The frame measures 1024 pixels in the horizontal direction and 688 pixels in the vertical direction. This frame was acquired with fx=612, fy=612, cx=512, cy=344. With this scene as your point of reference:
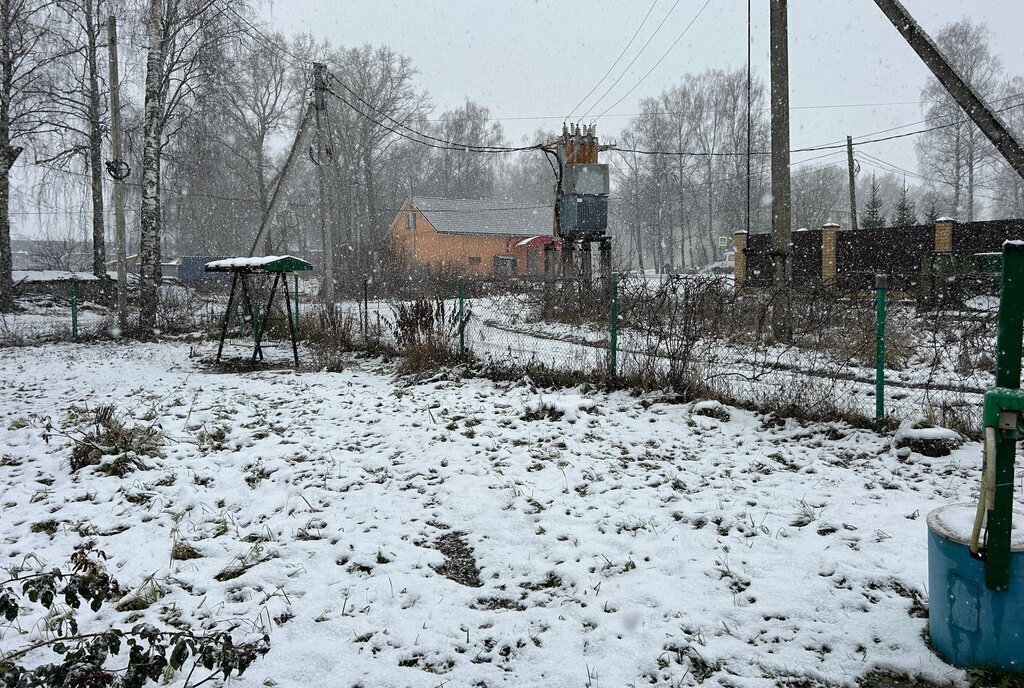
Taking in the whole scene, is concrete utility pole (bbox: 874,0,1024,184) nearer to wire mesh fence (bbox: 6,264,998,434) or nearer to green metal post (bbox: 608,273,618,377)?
wire mesh fence (bbox: 6,264,998,434)

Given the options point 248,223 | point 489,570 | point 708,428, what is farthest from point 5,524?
point 248,223

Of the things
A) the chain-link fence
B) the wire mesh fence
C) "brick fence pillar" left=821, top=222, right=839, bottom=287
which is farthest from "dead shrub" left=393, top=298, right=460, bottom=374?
"brick fence pillar" left=821, top=222, right=839, bottom=287

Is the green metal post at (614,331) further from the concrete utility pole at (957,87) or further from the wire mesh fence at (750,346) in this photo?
the concrete utility pole at (957,87)

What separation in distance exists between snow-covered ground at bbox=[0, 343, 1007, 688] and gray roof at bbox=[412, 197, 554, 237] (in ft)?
125

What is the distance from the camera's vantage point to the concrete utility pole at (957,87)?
23.2ft

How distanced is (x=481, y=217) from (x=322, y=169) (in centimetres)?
3106

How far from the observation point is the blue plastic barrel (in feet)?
8.11

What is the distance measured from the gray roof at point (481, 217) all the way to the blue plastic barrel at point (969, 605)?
41730 millimetres

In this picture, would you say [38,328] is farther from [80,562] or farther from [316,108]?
[80,562]

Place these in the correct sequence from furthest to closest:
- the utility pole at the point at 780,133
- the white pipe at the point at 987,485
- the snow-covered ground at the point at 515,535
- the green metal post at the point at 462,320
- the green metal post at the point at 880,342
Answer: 1. the utility pole at the point at 780,133
2. the green metal post at the point at 462,320
3. the green metal post at the point at 880,342
4. the snow-covered ground at the point at 515,535
5. the white pipe at the point at 987,485

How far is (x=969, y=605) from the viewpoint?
2533 mm

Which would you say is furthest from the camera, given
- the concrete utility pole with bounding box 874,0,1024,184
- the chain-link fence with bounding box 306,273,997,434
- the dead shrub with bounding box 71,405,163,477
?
the concrete utility pole with bounding box 874,0,1024,184

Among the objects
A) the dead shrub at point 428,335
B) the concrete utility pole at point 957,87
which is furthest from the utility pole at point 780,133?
the dead shrub at point 428,335

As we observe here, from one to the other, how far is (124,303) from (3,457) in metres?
10.5
